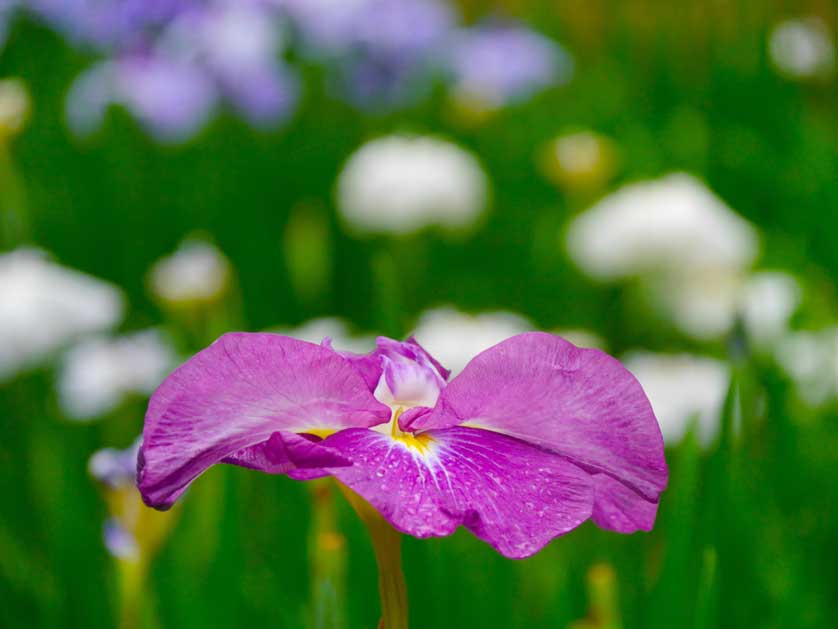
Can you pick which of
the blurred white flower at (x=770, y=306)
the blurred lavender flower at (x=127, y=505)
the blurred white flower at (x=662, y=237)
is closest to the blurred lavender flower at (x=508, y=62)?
the blurred white flower at (x=662, y=237)

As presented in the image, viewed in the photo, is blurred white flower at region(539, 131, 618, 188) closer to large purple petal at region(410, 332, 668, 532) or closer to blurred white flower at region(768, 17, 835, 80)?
blurred white flower at region(768, 17, 835, 80)

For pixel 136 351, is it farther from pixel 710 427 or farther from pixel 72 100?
pixel 72 100

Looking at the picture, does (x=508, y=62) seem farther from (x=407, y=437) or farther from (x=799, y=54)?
(x=407, y=437)

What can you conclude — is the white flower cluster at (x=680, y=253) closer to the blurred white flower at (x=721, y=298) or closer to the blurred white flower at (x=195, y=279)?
the blurred white flower at (x=721, y=298)

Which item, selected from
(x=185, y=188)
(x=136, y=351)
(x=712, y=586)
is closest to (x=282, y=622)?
(x=712, y=586)

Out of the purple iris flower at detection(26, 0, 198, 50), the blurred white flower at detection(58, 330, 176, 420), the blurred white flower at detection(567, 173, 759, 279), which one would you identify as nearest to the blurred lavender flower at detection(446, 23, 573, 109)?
the purple iris flower at detection(26, 0, 198, 50)

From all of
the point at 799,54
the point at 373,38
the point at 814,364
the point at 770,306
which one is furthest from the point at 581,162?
the point at 373,38
